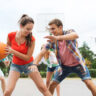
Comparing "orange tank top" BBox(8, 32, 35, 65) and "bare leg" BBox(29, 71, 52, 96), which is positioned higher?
"orange tank top" BBox(8, 32, 35, 65)

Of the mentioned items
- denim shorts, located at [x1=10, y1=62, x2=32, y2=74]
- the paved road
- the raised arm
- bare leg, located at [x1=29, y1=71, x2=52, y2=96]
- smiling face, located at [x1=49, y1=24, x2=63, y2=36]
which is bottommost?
the paved road

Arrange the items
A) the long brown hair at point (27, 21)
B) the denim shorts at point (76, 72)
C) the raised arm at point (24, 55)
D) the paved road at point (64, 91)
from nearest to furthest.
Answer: the raised arm at point (24, 55), the long brown hair at point (27, 21), the denim shorts at point (76, 72), the paved road at point (64, 91)

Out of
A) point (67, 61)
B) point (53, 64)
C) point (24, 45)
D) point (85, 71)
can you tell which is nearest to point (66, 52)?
point (67, 61)

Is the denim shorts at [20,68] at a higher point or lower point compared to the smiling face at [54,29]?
lower

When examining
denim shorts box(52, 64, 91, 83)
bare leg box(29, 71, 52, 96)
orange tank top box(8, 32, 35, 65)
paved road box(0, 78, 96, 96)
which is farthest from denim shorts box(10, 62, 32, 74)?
paved road box(0, 78, 96, 96)

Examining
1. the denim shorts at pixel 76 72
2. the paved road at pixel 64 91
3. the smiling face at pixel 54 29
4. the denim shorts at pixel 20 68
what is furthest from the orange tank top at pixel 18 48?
the paved road at pixel 64 91

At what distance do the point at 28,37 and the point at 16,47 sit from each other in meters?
0.30

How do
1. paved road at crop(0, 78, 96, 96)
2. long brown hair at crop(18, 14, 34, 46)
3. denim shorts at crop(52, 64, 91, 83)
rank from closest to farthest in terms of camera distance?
long brown hair at crop(18, 14, 34, 46) < denim shorts at crop(52, 64, 91, 83) < paved road at crop(0, 78, 96, 96)

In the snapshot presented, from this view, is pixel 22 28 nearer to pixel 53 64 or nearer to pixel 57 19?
pixel 57 19

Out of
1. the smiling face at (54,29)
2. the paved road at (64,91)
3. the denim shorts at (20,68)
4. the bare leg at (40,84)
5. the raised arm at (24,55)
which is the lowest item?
the paved road at (64,91)

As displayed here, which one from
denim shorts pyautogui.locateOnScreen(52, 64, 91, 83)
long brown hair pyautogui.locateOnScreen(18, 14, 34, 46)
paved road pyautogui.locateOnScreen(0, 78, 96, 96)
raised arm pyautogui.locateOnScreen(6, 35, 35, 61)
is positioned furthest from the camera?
paved road pyautogui.locateOnScreen(0, 78, 96, 96)

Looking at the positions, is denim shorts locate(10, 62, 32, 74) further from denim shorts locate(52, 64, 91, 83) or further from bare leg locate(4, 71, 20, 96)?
denim shorts locate(52, 64, 91, 83)

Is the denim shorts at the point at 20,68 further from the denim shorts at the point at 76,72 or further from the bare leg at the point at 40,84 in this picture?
the denim shorts at the point at 76,72

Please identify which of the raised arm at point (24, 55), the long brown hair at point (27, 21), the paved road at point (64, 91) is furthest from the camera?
the paved road at point (64, 91)
